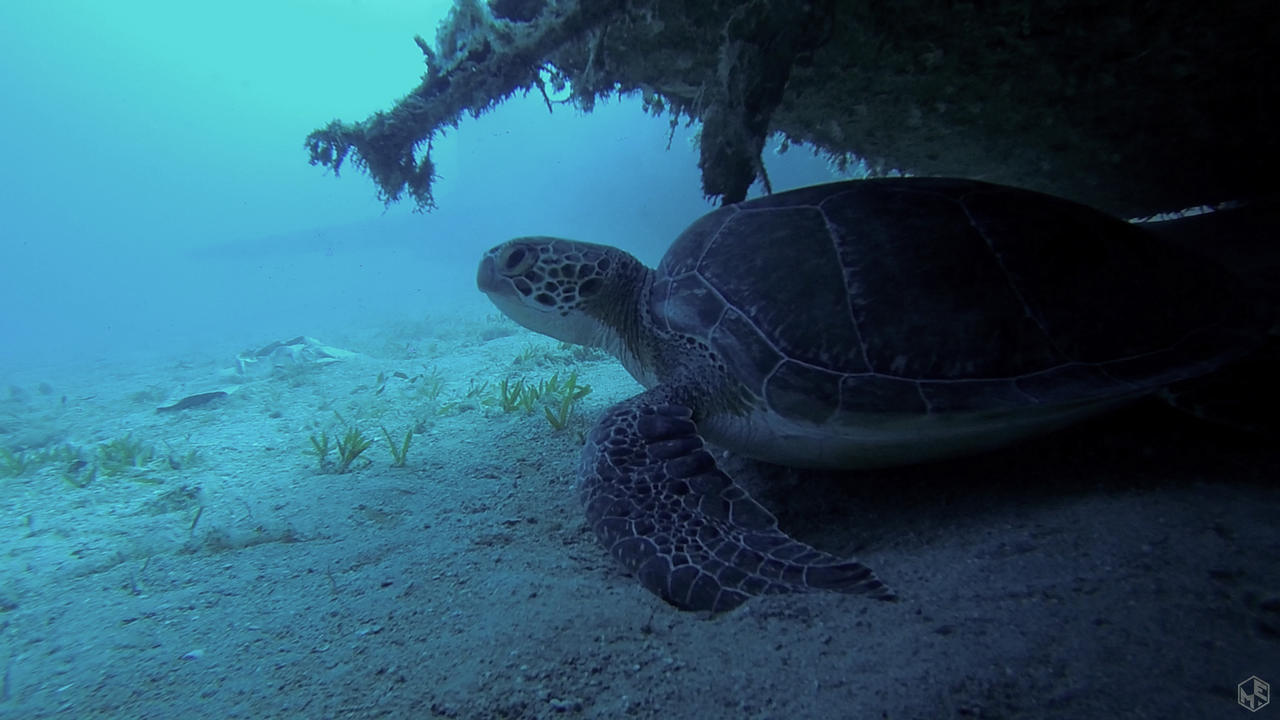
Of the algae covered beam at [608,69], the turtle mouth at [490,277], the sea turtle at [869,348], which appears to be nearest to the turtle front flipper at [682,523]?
the sea turtle at [869,348]

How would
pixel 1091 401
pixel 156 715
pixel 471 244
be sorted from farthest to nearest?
1. pixel 471 244
2. pixel 1091 401
3. pixel 156 715

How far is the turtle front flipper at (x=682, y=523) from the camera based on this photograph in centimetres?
180

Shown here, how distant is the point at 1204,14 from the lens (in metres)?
2.72

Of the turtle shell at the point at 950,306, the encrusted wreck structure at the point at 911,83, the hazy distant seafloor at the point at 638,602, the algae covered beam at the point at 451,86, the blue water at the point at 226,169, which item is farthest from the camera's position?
the blue water at the point at 226,169

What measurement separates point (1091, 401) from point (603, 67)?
→ 361cm

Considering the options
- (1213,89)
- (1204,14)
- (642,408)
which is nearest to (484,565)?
(642,408)

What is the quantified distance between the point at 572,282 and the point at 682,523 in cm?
199

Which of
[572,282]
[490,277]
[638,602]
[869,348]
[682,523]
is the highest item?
[490,277]

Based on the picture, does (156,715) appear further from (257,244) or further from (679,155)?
(257,244)

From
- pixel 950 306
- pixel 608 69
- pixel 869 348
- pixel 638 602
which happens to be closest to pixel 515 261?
pixel 608 69

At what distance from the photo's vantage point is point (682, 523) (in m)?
2.08

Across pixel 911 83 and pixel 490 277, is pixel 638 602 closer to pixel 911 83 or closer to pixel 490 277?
pixel 490 277

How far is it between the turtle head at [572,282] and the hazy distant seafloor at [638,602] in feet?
3.29

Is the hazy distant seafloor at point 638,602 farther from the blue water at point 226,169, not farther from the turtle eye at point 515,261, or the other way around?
the blue water at point 226,169
